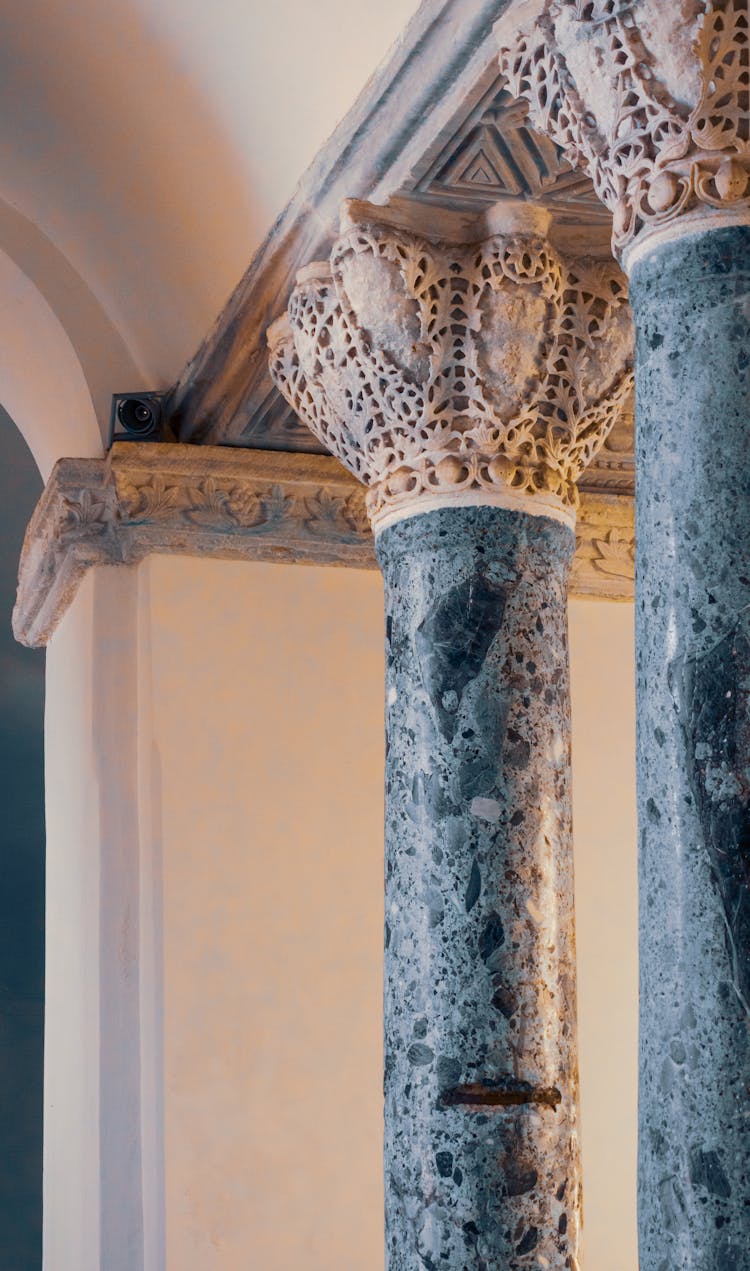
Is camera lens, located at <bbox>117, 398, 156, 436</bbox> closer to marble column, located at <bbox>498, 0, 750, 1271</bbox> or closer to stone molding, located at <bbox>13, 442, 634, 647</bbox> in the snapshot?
stone molding, located at <bbox>13, 442, 634, 647</bbox>

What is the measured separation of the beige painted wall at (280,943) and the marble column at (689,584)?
2.73 meters

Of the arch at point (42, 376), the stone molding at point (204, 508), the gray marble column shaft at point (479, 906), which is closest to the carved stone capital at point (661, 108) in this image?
the gray marble column shaft at point (479, 906)

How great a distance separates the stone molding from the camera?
5.11 metres

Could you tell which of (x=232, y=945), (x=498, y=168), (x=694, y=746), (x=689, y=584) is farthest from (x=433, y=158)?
(x=232, y=945)

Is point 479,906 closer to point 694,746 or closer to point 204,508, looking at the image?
point 694,746

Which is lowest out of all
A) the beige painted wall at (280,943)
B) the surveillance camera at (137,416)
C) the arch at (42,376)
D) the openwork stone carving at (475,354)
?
the beige painted wall at (280,943)

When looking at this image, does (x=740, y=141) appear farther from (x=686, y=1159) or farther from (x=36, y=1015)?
(x=36, y=1015)

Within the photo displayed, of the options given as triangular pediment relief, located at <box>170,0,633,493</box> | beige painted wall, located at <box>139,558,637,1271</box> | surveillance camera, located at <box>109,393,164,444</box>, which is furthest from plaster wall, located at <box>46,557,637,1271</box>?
triangular pediment relief, located at <box>170,0,633,493</box>

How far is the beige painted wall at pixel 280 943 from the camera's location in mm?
4895

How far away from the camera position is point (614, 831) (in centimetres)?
568

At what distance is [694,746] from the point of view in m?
2.37

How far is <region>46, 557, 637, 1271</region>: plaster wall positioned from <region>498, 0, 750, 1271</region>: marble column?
2734 millimetres

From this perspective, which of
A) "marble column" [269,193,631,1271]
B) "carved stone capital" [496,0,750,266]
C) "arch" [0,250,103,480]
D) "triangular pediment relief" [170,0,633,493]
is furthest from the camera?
"arch" [0,250,103,480]

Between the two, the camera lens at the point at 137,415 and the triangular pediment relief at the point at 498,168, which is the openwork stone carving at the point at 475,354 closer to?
the triangular pediment relief at the point at 498,168
